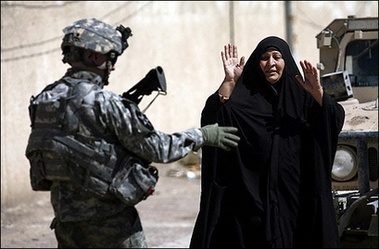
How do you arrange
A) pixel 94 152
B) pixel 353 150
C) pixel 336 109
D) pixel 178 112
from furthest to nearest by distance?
pixel 178 112 → pixel 353 150 → pixel 336 109 → pixel 94 152

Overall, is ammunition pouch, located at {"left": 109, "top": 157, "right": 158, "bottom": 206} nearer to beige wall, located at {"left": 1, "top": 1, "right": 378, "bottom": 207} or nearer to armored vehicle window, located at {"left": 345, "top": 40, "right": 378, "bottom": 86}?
armored vehicle window, located at {"left": 345, "top": 40, "right": 378, "bottom": 86}

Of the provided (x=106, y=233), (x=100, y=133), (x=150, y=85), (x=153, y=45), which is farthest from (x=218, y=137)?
(x=153, y=45)

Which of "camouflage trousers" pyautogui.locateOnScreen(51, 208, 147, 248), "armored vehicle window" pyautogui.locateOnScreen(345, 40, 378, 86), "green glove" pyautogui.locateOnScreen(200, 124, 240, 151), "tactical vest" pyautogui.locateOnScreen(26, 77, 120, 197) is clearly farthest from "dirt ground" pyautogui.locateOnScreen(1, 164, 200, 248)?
"tactical vest" pyautogui.locateOnScreen(26, 77, 120, 197)

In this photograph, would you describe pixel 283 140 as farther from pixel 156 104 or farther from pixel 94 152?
pixel 156 104

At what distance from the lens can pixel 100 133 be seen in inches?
162

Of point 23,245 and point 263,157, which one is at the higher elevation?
point 263,157

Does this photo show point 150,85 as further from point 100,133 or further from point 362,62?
point 362,62

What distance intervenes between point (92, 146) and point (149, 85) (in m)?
0.48

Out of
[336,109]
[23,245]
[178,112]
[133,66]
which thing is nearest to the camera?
[336,109]

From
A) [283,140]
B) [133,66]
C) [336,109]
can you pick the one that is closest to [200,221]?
[283,140]

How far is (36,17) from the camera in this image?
36.1ft

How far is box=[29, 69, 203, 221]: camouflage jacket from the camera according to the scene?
4.10 metres

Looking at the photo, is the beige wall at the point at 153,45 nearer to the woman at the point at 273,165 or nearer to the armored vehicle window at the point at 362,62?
the armored vehicle window at the point at 362,62

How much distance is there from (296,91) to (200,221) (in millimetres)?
836
